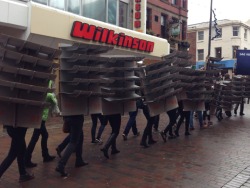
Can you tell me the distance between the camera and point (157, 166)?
6.48 metres

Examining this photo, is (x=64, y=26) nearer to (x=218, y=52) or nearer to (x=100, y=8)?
(x=100, y=8)

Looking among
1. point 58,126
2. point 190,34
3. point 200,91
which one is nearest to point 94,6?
point 58,126

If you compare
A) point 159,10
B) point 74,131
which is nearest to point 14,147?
point 74,131

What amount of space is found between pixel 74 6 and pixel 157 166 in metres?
11.0

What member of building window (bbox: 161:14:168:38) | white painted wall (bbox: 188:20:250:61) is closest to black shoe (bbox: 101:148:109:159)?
building window (bbox: 161:14:168:38)

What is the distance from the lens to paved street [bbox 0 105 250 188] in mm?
5434

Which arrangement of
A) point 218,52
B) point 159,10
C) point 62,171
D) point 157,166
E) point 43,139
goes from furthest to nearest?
point 218,52
point 159,10
point 43,139
point 157,166
point 62,171

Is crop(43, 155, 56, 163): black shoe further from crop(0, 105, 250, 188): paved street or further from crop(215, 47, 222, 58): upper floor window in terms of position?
crop(215, 47, 222, 58): upper floor window

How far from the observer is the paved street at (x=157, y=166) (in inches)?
214

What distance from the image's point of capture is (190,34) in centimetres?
4947

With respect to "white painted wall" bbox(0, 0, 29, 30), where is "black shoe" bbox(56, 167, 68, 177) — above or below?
below

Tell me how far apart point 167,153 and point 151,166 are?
3.88 ft

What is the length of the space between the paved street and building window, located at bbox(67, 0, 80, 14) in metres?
7.69

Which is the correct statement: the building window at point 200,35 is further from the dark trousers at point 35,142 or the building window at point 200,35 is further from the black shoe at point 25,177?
the black shoe at point 25,177
